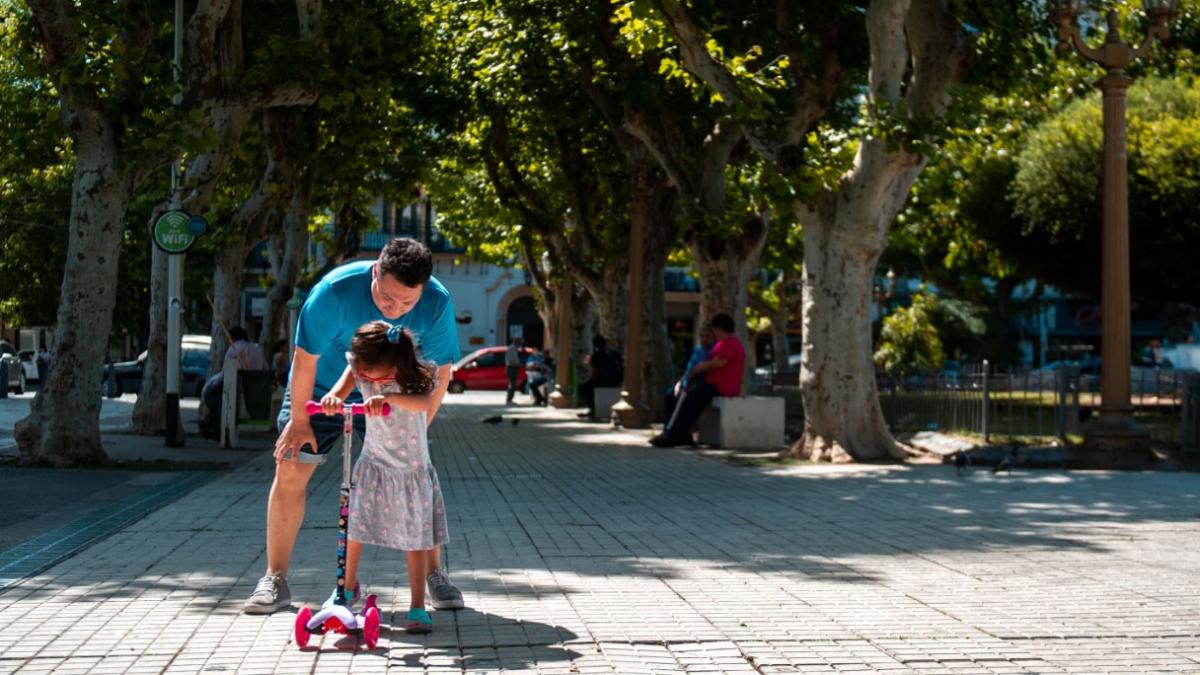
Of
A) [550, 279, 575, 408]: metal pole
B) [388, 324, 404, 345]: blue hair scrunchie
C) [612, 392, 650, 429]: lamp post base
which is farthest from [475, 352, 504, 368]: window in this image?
[388, 324, 404, 345]: blue hair scrunchie

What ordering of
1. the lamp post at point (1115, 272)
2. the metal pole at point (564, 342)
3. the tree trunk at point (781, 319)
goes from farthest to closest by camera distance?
the tree trunk at point (781, 319), the metal pole at point (564, 342), the lamp post at point (1115, 272)

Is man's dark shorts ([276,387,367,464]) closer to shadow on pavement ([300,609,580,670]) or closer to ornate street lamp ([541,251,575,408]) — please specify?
shadow on pavement ([300,609,580,670])

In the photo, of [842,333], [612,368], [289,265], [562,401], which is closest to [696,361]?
[842,333]

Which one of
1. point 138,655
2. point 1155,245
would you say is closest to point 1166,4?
point 1155,245

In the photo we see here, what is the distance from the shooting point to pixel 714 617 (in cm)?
653

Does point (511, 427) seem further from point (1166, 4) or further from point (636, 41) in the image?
point (1166, 4)

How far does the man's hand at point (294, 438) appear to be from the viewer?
605 cm

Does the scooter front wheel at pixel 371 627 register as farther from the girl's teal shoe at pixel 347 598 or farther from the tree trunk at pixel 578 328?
the tree trunk at pixel 578 328

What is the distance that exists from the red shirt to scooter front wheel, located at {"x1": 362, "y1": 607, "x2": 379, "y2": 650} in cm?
1352

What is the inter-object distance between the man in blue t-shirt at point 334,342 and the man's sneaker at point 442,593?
6.6 inches

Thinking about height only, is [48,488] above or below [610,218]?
below

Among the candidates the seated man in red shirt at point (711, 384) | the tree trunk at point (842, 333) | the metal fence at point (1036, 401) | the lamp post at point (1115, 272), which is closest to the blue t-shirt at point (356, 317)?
the tree trunk at point (842, 333)

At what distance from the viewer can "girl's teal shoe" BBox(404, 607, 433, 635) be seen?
5926 millimetres

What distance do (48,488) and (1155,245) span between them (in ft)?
62.7
